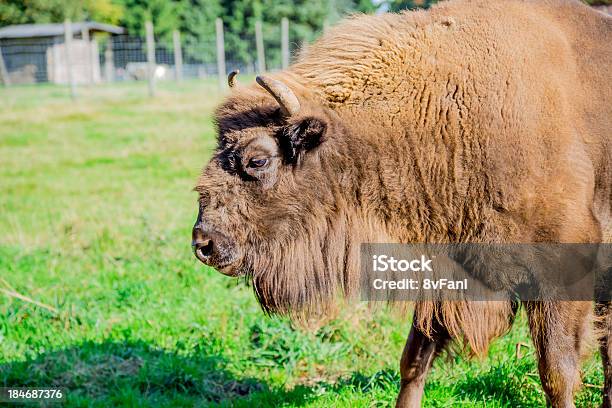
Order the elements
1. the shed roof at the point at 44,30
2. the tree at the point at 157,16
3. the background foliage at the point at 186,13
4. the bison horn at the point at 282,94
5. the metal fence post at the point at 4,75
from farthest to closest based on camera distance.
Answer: the tree at the point at 157,16
the background foliage at the point at 186,13
the shed roof at the point at 44,30
the metal fence post at the point at 4,75
the bison horn at the point at 282,94

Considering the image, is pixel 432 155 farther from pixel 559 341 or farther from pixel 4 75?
pixel 4 75

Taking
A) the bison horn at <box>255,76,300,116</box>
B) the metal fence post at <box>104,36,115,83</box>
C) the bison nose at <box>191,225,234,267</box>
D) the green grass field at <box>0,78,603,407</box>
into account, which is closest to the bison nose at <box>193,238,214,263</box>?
the bison nose at <box>191,225,234,267</box>

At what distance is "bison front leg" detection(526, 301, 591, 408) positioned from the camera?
3.28 metres

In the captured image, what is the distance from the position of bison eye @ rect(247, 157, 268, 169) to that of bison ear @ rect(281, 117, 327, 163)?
132mm

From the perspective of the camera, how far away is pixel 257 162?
329 centimetres

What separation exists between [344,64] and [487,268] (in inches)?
50.6

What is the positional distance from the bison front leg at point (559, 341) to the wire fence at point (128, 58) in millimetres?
19717

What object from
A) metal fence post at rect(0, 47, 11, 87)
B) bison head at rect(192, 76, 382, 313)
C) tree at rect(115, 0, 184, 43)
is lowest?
bison head at rect(192, 76, 382, 313)

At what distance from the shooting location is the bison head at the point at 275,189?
328 cm

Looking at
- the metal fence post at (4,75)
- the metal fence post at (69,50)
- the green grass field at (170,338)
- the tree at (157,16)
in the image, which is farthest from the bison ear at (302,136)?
the tree at (157,16)

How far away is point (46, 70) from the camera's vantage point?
91.6 ft

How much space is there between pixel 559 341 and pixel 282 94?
186 centimetres

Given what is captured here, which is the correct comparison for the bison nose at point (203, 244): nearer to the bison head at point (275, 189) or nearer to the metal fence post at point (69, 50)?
the bison head at point (275, 189)

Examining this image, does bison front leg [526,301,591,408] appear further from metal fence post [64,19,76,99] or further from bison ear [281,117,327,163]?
metal fence post [64,19,76,99]
